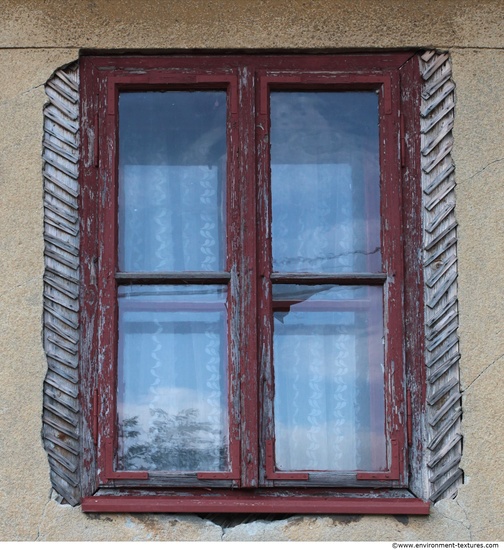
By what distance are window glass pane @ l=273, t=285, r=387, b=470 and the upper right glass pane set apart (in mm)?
115

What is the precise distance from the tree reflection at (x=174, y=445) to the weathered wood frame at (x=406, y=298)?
0.13m

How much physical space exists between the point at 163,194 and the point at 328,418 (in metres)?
0.96

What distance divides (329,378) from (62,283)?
949 millimetres

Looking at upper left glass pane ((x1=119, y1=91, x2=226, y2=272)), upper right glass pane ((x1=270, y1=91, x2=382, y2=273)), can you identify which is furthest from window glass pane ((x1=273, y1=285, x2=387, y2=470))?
upper left glass pane ((x1=119, y1=91, x2=226, y2=272))

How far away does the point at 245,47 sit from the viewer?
161 inches

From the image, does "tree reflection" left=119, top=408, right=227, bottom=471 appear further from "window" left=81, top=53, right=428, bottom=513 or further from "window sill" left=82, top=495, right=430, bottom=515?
"window sill" left=82, top=495, right=430, bottom=515

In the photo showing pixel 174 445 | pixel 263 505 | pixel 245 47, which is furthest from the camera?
pixel 245 47

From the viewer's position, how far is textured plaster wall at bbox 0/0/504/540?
3779 millimetres

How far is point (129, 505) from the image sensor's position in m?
3.77

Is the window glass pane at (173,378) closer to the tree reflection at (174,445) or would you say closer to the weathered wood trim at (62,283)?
the tree reflection at (174,445)

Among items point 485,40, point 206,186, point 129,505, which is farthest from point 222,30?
point 129,505

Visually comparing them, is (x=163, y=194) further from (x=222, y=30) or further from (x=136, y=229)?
(x=222, y=30)

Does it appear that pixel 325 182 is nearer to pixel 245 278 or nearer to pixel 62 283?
pixel 245 278

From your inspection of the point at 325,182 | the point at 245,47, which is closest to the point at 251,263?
the point at 325,182
